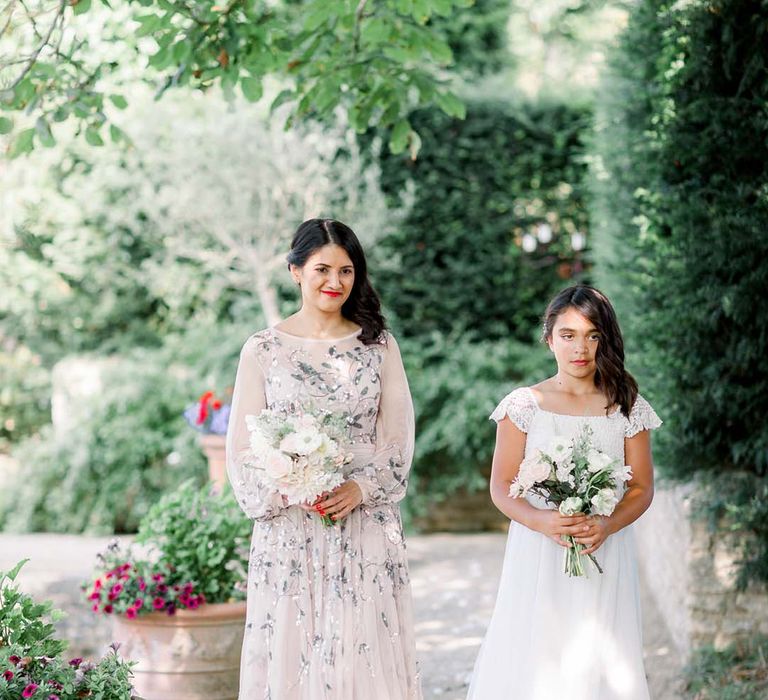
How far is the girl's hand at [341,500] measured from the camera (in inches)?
129

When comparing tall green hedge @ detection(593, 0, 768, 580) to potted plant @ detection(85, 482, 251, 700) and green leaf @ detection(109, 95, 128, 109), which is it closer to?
potted plant @ detection(85, 482, 251, 700)

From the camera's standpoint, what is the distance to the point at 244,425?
11.4 feet

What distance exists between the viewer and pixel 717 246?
5.00 metres

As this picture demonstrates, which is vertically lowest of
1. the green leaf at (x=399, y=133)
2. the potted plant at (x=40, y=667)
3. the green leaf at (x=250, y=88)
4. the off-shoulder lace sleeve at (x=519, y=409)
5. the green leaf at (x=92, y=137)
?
the potted plant at (x=40, y=667)

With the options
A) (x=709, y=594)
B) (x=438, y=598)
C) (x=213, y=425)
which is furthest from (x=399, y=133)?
(x=438, y=598)

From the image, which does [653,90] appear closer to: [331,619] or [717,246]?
[717,246]

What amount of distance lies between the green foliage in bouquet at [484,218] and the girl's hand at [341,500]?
6.66m

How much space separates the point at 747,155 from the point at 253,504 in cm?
310

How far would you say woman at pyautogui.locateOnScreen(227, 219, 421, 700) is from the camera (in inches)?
132

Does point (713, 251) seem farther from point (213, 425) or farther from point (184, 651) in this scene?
point (213, 425)

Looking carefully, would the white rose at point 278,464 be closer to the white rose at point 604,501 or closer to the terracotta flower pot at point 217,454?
the white rose at point 604,501

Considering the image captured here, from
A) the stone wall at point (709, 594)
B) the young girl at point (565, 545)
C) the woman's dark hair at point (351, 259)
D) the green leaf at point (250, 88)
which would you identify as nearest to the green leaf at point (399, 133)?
the green leaf at point (250, 88)

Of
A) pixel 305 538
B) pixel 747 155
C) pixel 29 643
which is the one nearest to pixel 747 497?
pixel 747 155

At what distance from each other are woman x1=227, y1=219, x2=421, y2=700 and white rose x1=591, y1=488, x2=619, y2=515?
0.68 m
